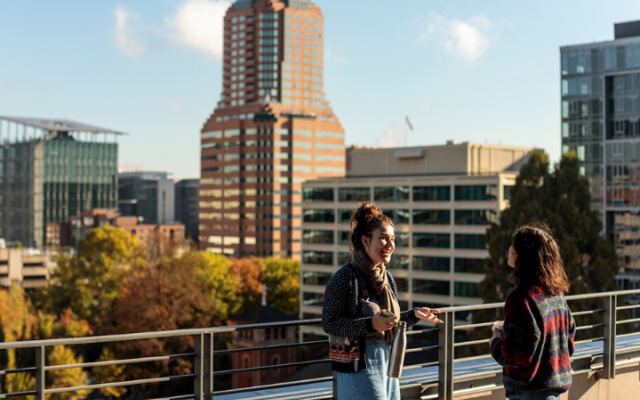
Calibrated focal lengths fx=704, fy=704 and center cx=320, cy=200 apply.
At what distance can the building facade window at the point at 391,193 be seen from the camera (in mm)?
73144

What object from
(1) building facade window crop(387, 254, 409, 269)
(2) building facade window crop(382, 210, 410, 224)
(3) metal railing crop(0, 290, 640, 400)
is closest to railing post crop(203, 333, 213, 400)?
(3) metal railing crop(0, 290, 640, 400)

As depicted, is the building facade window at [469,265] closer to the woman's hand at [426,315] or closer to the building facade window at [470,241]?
the building facade window at [470,241]

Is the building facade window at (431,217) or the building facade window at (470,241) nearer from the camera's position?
the building facade window at (470,241)

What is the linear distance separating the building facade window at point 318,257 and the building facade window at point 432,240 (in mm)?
10076

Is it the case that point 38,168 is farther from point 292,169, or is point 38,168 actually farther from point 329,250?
point 329,250

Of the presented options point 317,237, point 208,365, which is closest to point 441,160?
point 317,237

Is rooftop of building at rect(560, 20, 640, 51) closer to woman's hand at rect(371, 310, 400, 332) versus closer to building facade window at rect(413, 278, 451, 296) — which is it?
building facade window at rect(413, 278, 451, 296)

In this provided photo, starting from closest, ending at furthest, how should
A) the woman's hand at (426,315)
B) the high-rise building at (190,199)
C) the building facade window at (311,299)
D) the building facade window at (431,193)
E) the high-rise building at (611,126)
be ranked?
the woman's hand at (426,315) → the high-rise building at (611,126) → the building facade window at (431,193) → the building facade window at (311,299) → the high-rise building at (190,199)

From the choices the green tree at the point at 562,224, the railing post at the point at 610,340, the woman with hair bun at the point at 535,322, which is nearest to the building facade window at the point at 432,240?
the green tree at the point at 562,224

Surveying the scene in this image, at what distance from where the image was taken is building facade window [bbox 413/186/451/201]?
70312 millimetres

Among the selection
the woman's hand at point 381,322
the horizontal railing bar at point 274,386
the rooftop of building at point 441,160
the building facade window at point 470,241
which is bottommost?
the building facade window at point 470,241

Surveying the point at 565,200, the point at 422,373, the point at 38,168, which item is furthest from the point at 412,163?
the point at 38,168

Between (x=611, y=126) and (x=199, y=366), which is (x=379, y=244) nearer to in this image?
(x=199, y=366)

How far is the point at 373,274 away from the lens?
4012 mm
